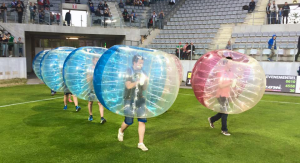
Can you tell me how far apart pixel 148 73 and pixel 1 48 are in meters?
14.9

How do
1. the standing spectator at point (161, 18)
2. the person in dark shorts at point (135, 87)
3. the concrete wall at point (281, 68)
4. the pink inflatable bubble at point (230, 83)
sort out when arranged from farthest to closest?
the standing spectator at point (161, 18), the concrete wall at point (281, 68), the pink inflatable bubble at point (230, 83), the person in dark shorts at point (135, 87)

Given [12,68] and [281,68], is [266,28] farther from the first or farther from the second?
[12,68]

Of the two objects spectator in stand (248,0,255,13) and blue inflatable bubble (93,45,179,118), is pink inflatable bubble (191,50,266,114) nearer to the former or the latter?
blue inflatable bubble (93,45,179,118)

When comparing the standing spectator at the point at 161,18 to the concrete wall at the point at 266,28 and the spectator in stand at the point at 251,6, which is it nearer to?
the concrete wall at the point at 266,28

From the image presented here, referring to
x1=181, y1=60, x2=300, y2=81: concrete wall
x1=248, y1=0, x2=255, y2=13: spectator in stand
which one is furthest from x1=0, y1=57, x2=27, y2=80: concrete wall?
x1=248, y1=0, x2=255, y2=13: spectator in stand

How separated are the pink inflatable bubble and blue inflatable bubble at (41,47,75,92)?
349cm

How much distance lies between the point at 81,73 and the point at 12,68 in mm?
12851

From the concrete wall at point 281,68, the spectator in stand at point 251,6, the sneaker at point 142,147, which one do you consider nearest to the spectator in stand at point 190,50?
the concrete wall at point 281,68

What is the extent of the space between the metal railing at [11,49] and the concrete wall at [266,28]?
15053 millimetres

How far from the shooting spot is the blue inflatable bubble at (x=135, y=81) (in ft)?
12.9

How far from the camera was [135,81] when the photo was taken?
3.90 m

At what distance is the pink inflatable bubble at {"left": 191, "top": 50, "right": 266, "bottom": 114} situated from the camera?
16.9 ft

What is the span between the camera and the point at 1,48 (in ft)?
51.1

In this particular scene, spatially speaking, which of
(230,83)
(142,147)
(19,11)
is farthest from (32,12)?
(230,83)
